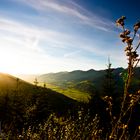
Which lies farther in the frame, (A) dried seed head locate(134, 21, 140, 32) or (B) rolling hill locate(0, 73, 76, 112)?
(B) rolling hill locate(0, 73, 76, 112)

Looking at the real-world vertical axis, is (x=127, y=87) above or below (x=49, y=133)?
above

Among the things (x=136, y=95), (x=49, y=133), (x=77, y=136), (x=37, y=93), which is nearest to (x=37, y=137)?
(x=49, y=133)

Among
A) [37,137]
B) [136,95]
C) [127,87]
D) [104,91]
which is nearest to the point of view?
[127,87]

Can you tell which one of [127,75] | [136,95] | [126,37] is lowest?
[136,95]

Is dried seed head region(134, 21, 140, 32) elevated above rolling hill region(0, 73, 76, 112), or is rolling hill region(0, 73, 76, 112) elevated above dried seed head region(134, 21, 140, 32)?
dried seed head region(134, 21, 140, 32)

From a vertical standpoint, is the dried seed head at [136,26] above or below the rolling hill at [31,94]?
above

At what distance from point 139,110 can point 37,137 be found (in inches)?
1370

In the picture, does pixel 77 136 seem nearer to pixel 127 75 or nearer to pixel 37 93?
pixel 127 75

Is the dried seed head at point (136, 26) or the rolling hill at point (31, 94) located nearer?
the dried seed head at point (136, 26)

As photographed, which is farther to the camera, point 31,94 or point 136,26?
point 31,94

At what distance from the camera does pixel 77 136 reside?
19.6 ft

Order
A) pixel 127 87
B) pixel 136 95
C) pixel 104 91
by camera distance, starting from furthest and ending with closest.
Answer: pixel 104 91 → pixel 136 95 → pixel 127 87

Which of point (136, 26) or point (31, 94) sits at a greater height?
point (136, 26)

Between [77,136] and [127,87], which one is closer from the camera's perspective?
[127,87]
